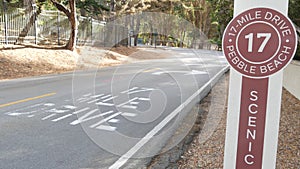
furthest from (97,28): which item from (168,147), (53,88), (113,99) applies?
(168,147)

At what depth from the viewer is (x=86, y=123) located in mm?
5660

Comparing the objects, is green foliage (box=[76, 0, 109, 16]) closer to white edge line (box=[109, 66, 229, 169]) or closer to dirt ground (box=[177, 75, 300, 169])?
white edge line (box=[109, 66, 229, 169])

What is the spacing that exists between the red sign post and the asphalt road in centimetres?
208

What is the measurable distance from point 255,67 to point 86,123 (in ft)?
13.8

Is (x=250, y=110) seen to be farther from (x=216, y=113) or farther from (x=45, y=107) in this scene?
(x=45, y=107)

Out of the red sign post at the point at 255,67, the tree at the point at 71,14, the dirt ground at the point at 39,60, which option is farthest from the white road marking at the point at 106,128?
the tree at the point at 71,14

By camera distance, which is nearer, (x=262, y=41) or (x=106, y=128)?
(x=262, y=41)

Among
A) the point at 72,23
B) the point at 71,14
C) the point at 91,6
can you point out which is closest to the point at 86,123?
the point at 71,14

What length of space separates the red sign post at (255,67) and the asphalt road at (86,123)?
208cm

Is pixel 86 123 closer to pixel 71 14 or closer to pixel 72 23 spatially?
pixel 71 14

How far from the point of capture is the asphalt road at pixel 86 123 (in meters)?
4.11

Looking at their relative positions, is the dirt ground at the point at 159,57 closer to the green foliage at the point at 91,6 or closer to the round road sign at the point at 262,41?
the round road sign at the point at 262,41

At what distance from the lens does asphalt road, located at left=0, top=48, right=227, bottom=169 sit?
4.11 metres

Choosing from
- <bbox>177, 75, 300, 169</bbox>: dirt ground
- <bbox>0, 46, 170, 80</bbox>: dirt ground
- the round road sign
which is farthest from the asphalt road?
<bbox>0, 46, 170, 80</bbox>: dirt ground
